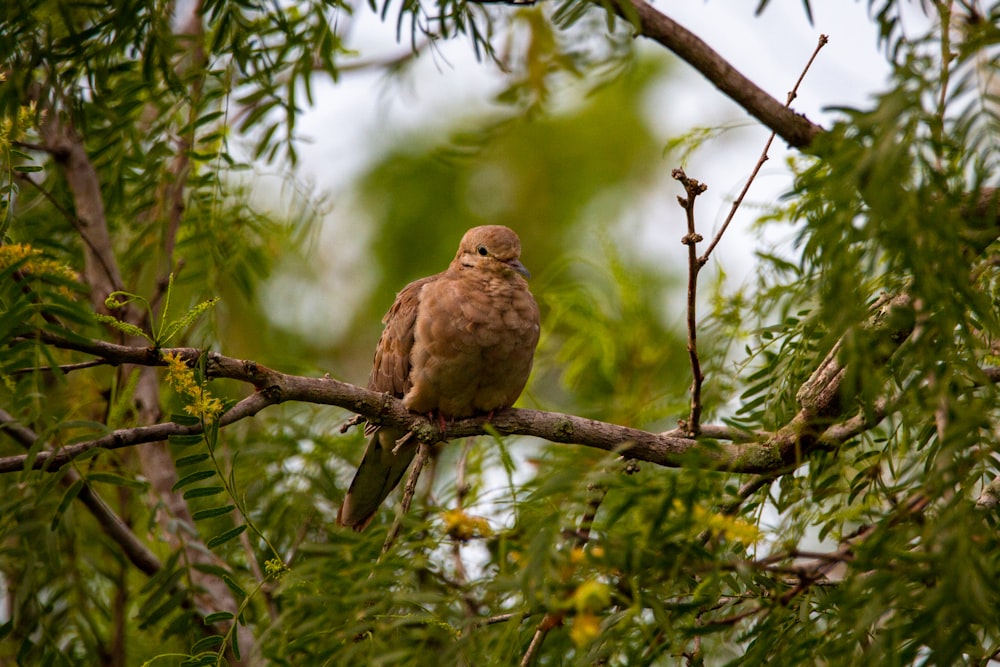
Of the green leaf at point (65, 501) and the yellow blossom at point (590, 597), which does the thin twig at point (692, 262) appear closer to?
the yellow blossom at point (590, 597)

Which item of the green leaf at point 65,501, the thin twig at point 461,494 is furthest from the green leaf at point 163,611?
the thin twig at point 461,494

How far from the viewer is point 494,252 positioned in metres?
4.41

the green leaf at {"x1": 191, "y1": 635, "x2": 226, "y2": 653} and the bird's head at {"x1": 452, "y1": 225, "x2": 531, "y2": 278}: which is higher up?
the bird's head at {"x1": 452, "y1": 225, "x2": 531, "y2": 278}

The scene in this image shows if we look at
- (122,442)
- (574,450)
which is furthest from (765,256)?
(122,442)

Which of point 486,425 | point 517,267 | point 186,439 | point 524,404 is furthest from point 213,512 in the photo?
point 524,404

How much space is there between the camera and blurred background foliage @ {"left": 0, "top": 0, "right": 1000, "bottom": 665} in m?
1.73

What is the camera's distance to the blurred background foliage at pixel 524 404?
5.68ft

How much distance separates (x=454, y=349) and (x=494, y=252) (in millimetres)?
602

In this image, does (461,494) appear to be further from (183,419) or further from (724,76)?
(724,76)

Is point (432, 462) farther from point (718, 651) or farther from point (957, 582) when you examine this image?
point (957, 582)

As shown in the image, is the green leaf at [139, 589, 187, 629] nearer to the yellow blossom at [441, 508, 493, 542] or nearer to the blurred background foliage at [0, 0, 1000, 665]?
the blurred background foliage at [0, 0, 1000, 665]

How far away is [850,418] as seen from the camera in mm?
3049

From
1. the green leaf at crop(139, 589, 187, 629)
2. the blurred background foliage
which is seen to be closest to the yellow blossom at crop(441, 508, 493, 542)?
the blurred background foliage

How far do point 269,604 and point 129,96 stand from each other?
2323 mm
